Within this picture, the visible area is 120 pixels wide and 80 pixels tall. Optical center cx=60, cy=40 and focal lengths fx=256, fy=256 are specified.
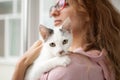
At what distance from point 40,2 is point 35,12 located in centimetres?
10

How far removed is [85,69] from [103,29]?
0.21 metres

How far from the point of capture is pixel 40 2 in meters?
1.90

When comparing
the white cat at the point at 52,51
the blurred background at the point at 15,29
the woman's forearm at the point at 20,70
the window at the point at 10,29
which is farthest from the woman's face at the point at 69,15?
the window at the point at 10,29

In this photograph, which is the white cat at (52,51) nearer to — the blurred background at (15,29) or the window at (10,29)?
the blurred background at (15,29)

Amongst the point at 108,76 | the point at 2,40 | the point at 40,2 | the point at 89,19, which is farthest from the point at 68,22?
the point at 2,40

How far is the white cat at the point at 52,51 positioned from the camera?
924 millimetres

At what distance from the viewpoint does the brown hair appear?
1032 millimetres

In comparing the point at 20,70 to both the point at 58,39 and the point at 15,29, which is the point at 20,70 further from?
the point at 15,29

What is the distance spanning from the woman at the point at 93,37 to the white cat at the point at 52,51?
0.03 m

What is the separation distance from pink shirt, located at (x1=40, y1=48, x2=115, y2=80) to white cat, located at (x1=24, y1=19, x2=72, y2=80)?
0.02 metres

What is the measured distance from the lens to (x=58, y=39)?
938mm

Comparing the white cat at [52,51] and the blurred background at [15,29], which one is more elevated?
the white cat at [52,51]

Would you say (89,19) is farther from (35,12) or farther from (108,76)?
(35,12)

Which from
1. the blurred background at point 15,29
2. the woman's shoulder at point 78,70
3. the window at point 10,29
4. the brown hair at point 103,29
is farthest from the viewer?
the window at point 10,29
